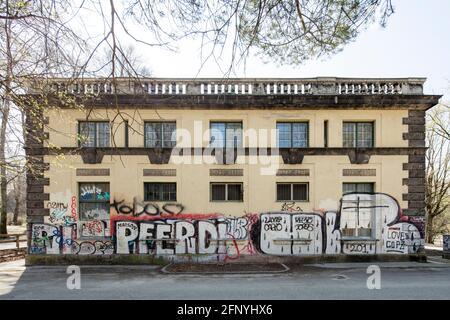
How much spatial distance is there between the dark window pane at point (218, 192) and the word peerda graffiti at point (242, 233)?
804mm

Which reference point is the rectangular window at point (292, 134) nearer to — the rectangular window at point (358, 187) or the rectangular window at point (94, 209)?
the rectangular window at point (358, 187)

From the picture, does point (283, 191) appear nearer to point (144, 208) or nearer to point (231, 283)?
point (231, 283)

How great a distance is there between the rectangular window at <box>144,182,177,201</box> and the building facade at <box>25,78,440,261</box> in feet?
0.15

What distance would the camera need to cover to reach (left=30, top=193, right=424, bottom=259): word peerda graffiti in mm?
15250

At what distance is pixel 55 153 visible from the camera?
15.1 meters

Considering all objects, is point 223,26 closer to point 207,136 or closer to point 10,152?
point 10,152

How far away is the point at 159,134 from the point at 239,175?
4.12 meters

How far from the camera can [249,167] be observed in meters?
15.6

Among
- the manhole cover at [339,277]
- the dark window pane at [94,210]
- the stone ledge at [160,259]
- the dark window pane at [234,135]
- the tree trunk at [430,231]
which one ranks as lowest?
the tree trunk at [430,231]

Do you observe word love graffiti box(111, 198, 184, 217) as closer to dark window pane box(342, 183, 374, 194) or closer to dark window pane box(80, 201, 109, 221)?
dark window pane box(80, 201, 109, 221)

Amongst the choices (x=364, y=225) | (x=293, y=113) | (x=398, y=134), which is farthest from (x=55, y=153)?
(x=398, y=134)

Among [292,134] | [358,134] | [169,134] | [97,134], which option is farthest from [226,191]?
[358,134]

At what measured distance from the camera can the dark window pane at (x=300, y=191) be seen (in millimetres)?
15727

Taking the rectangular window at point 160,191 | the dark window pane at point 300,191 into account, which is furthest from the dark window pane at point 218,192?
the dark window pane at point 300,191
